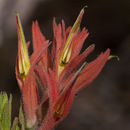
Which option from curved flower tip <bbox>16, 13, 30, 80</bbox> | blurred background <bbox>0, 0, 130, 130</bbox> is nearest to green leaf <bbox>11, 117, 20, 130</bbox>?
curved flower tip <bbox>16, 13, 30, 80</bbox>

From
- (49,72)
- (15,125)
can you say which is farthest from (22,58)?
(15,125)

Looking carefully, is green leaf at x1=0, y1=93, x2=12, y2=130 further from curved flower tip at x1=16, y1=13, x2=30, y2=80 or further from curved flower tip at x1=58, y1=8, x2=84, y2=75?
curved flower tip at x1=58, y1=8, x2=84, y2=75

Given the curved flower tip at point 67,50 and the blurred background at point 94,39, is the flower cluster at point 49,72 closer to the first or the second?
the curved flower tip at point 67,50

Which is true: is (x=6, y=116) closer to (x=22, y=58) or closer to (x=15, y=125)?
(x=15, y=125)

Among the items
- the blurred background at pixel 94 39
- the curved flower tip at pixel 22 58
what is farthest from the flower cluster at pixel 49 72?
the blurred background at pixel 94 39

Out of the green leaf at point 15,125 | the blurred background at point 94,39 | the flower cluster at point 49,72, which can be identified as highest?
the flower cluster at point 49,72

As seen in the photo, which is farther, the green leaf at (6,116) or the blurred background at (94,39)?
the blurred background at (94,39)

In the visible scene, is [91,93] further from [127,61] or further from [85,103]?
[127,61]

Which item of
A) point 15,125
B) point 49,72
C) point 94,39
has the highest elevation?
point 49,72
